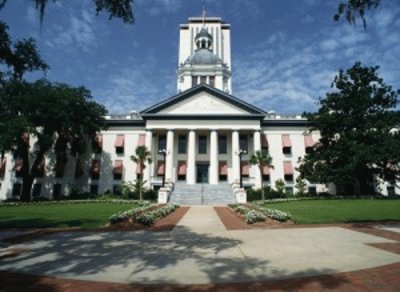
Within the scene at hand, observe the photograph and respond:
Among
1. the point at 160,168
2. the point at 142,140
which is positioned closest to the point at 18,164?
the point at 142,140

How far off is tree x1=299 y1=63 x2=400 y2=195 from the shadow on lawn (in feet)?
103

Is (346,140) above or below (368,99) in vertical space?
below

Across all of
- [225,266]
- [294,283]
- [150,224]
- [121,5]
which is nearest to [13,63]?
[121,5]

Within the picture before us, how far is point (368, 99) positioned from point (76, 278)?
137 feet

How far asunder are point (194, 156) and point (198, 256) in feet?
123

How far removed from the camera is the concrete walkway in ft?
23.7

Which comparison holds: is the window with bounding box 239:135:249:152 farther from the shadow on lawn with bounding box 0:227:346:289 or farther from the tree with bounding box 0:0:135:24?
the tree with bounding box 0:0:135:24

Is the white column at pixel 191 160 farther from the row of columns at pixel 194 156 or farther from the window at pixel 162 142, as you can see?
the window at pixel 162 142

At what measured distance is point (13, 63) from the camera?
947 centimetres

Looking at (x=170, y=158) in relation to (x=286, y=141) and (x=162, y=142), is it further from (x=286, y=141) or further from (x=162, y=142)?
(x=286, y=141)

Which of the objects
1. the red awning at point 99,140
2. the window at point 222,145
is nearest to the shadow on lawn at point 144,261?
the window at point 222,145

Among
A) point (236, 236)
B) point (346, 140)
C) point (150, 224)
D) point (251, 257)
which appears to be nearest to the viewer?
point (251, 257)

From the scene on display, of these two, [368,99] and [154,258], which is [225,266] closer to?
[154,258]

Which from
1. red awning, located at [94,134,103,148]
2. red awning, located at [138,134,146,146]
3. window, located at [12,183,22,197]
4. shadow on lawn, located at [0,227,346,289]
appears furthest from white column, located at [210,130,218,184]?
shadow on lawn, located at [0,227,346,289]
